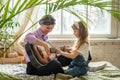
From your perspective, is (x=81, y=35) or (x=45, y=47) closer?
(x=45, y=47)

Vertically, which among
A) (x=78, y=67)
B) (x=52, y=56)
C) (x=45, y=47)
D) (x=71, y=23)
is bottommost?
(x=78, y=67)

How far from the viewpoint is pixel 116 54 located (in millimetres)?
4145

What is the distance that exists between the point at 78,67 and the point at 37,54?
0.43 m

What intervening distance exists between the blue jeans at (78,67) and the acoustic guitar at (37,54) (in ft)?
0.81

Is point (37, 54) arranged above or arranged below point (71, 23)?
below

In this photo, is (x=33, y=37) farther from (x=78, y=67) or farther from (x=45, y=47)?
(x=78, y=67)

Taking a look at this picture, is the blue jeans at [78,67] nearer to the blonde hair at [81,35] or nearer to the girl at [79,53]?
the girl at [79,53]

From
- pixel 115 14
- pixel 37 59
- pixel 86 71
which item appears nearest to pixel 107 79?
pixel 86 71

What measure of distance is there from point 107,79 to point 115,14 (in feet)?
3.78

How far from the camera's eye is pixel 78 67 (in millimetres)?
2961

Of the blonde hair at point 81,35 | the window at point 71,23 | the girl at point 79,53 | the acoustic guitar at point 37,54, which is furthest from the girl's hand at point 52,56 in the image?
the window at point 71,23

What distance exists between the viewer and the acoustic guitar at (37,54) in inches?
114

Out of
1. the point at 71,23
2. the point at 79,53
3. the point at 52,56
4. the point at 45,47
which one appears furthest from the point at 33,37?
the point at 71,23

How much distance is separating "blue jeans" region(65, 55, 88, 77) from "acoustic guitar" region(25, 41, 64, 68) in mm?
247
